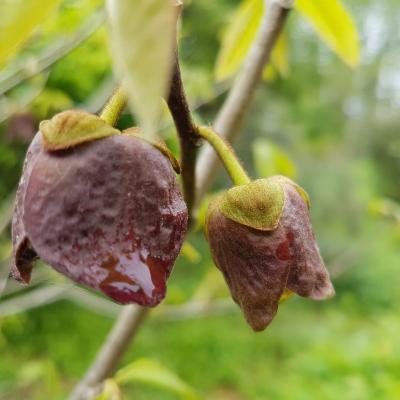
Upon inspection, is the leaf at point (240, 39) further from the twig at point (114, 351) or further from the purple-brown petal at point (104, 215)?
the purple-brown petal at point (104, 215)

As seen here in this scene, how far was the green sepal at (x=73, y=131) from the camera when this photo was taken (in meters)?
0.48

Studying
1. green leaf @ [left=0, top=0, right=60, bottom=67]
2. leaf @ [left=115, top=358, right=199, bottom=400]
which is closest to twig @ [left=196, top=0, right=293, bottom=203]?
leaf @ [left=115, top=358, right=199, bottom=400]

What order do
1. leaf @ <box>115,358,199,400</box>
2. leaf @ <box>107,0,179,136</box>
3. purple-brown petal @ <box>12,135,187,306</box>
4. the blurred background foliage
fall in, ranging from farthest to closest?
the blurred background foliage
leaf @ <box>115,358,199,400</box>
purple-brown petal @ <box>12,135,187,306</box>
leaf @ <box>107,0,179,136</box>

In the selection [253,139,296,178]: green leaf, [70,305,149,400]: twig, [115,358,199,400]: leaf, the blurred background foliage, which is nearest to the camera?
[70,305,149,400]: twig

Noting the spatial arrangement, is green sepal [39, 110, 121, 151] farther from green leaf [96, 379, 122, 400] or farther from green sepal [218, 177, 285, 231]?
green leaf [96, 379, 122, 400]

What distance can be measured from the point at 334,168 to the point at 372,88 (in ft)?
14.0

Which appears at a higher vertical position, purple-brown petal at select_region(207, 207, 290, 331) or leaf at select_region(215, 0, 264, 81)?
purple-brown petal at select_region(207, 207, 290, 331)

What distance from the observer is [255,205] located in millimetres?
582

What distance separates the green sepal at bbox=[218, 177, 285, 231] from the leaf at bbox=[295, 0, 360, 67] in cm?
36

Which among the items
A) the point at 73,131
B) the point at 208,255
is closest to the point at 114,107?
the point at 73,131

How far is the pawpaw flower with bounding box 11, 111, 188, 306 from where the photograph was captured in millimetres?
455

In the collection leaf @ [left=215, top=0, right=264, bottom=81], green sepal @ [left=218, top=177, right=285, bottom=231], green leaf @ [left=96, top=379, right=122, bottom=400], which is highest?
green sepal @ [left=218, top=177, right=285, bottom=231]

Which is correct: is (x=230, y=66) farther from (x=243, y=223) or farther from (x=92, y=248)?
(x=92, y=248)

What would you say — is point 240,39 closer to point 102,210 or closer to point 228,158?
point 228,158
